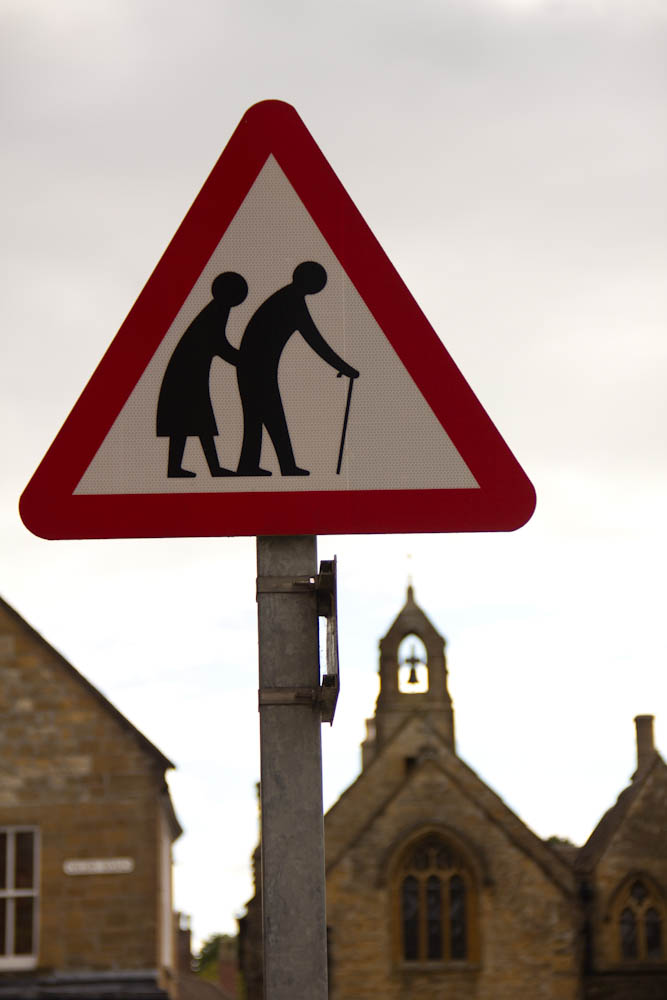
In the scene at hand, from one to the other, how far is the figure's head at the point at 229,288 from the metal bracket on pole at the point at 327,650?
0.62 m

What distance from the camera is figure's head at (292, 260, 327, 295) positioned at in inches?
128

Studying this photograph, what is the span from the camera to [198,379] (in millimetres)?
3205

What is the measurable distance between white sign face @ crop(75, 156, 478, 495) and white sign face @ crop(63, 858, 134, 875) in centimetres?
2282

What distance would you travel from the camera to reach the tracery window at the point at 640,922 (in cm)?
4231

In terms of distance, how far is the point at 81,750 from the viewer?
85.8 feet

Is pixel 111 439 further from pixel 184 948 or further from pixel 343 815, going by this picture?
pixel 184 948

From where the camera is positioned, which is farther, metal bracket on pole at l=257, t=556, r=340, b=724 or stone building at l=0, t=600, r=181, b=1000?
stone building at l=0, t=600, r=181, b=1000

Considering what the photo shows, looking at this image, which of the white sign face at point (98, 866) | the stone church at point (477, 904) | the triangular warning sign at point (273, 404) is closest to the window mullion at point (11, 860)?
the white sign face at point (98, 866)

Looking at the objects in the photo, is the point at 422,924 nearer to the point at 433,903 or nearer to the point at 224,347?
the point at 433,903

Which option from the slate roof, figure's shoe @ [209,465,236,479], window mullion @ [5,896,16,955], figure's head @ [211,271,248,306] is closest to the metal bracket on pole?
figure's shoe @ [209,465,236,479]

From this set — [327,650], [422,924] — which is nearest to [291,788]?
[327,650]

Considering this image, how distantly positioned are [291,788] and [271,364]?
2.82 ft

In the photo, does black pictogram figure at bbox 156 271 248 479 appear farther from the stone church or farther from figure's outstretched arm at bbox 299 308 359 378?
the stone church

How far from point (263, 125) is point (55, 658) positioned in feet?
78.1
